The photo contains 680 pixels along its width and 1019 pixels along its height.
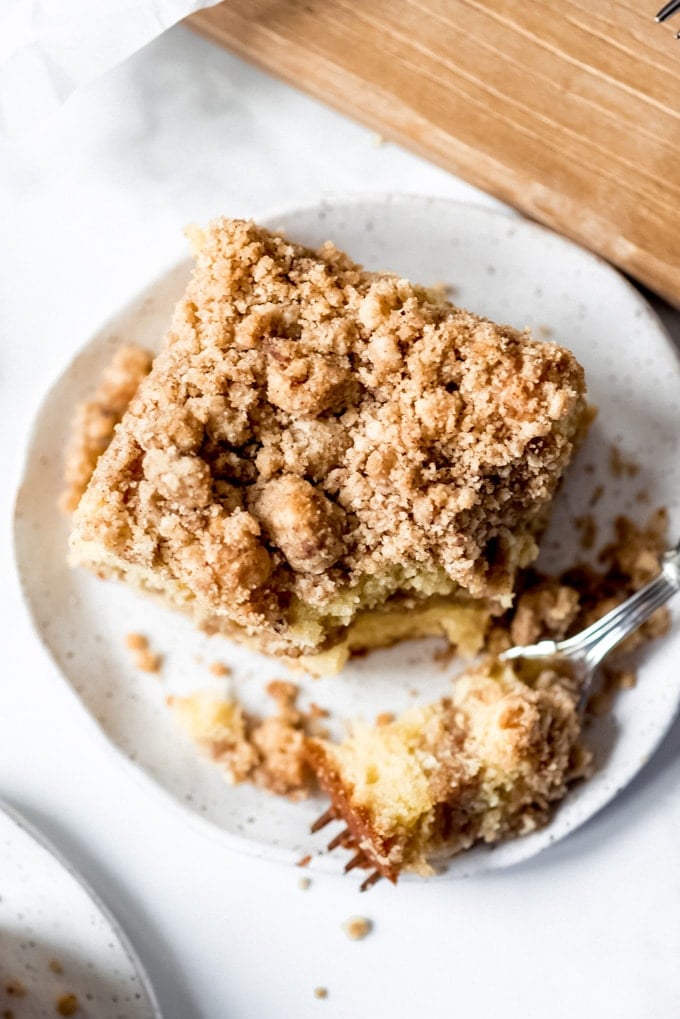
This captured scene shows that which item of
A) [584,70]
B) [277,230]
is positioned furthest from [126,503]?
[584,70]

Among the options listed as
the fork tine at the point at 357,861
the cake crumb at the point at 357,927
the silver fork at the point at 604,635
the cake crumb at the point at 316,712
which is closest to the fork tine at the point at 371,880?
the fork tine at the point at 357,861

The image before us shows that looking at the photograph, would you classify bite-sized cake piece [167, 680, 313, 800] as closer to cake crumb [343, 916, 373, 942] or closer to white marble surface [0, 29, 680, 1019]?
white marble surface [0, 29, 680, 1019]

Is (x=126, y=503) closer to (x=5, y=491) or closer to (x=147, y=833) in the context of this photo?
(x=5, y=491)

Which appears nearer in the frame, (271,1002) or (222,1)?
(222,1)

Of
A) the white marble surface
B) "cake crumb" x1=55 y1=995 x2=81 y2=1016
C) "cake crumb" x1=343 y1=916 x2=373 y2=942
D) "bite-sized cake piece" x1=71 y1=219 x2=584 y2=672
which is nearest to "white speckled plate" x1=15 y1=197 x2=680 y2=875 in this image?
the white marble surface

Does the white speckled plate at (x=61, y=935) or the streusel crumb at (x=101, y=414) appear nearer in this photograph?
the streusel crumb at (x=101, y=414)

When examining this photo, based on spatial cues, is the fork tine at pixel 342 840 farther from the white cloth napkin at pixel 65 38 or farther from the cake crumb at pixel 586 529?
the white cloth napkin at pixel 65 38

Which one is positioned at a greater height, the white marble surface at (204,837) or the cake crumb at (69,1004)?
the white marble surface at (204,837)
